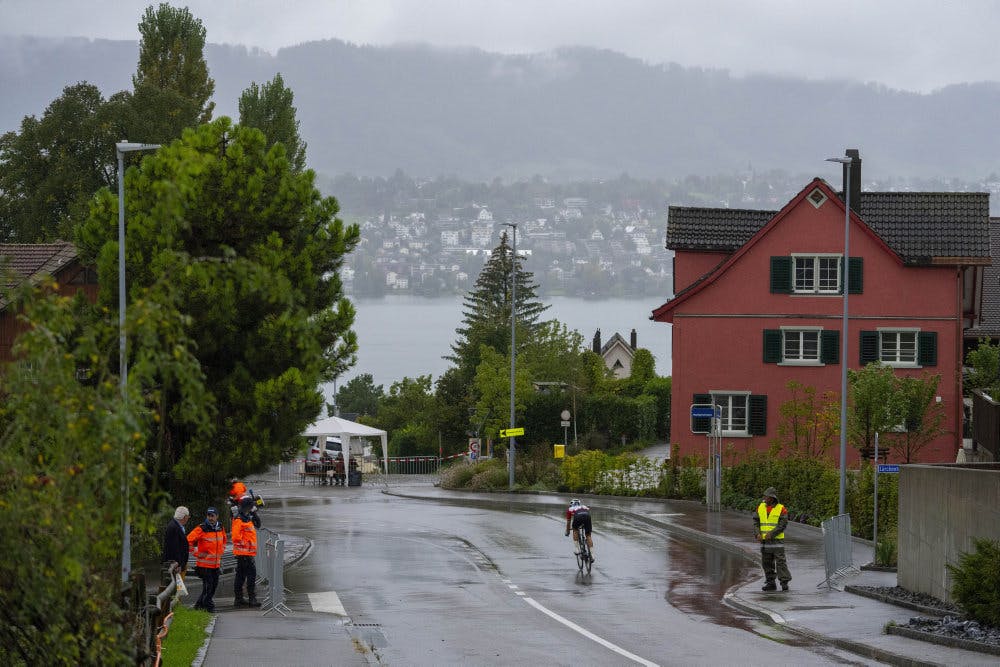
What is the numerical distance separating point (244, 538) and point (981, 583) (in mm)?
10515

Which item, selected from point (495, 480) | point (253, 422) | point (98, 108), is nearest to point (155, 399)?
point (253, 422)

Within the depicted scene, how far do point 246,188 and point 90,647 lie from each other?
1994 cm

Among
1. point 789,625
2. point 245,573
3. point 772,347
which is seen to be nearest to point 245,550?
point 245,573

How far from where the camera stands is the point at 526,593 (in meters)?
23.9

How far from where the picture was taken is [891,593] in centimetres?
2230

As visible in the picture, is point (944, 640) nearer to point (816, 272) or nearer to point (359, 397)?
point (816, 272)

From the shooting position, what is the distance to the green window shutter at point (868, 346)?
47719mm

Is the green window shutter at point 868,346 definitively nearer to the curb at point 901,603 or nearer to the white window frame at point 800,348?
the white window frame at point 800,348

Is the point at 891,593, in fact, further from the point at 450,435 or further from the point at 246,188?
the point at 450,435

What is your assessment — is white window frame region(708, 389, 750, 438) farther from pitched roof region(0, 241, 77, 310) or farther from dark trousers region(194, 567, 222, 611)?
dark trousers region(194, 567, 222, 611)

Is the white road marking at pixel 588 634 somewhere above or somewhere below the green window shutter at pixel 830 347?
below

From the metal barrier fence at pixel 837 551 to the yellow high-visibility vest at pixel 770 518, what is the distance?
2.53 feet

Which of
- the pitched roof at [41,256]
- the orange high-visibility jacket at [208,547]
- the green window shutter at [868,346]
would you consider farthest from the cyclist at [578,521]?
the pitched roof at [41,256]

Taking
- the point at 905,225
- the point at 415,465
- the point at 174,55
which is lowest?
the point at 415,465
